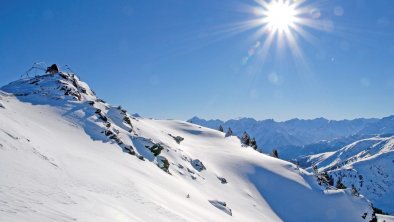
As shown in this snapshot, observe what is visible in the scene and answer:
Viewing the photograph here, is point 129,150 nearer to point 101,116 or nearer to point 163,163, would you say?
point 163,163

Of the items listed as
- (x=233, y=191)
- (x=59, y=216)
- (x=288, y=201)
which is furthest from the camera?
(x=288, y=201)

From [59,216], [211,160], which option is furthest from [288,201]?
[59,216]

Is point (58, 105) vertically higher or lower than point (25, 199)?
higher

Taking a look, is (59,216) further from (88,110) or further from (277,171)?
(277,171)

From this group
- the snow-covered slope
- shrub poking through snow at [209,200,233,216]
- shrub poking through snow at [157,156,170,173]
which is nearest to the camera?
the snow-covered slope

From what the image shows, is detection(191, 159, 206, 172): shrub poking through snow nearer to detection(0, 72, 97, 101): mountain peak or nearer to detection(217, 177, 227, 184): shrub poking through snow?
detection(217, 177, 227, 184): shrub poking through snow

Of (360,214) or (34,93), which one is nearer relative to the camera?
(34,93)

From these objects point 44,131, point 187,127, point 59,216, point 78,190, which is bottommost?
point 59,216

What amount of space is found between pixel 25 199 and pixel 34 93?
31301 millimetres

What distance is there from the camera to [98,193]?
59.8 feet

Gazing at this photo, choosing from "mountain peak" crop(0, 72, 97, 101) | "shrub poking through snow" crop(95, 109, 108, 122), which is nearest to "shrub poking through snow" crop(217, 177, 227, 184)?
"shrub poking through snow" crop(95, 109, 108, 122)

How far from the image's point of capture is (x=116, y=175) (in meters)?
24.1

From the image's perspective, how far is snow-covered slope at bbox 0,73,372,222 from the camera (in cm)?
1545

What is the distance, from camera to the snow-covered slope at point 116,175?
15453 mm
